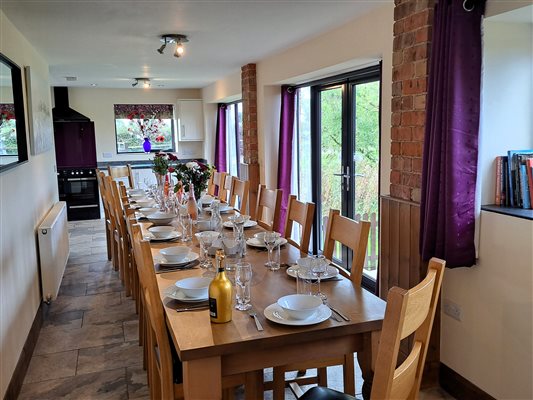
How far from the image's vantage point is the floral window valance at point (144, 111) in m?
9.03

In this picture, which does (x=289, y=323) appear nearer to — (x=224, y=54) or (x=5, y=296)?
(x=5, y=296)

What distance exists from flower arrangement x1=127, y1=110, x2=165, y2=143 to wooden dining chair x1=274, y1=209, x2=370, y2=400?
7.46 metres

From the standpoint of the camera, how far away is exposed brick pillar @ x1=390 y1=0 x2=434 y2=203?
101 inches

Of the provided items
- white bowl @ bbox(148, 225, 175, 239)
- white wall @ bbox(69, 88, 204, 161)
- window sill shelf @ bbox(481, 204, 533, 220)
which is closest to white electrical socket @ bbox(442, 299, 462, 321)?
window sill shelf @ bbox(481, 204, 533, 220)

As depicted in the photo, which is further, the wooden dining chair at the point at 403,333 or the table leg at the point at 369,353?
the table leg at the point at 369,353

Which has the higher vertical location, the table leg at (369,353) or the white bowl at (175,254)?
the white bowl at (175,254)

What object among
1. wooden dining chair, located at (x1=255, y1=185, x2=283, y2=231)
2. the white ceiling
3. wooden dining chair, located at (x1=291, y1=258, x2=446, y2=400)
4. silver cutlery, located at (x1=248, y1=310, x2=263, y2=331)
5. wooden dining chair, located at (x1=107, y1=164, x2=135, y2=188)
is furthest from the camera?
wooden dining chair, located at (x1=107, y1=164, x2=135, y2=188)

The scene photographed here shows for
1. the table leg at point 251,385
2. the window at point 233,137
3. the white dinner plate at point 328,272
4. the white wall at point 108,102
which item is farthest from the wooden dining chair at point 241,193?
the white wall at point 108,102

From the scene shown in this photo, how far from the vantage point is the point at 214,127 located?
359 inches

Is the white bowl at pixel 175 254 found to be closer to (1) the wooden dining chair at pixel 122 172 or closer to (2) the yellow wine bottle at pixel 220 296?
(2) the yellow wine bottle at pixel 220 296

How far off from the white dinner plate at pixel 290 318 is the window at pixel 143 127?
8.00 m

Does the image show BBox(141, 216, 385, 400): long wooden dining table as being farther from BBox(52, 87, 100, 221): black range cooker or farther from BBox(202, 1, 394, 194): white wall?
BBox(52, 87, 100, 221): black range cooker

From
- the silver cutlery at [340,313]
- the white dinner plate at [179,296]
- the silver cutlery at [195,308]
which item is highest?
the white dinner plate at [179,296]

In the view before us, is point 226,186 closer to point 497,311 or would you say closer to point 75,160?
point 497,311
